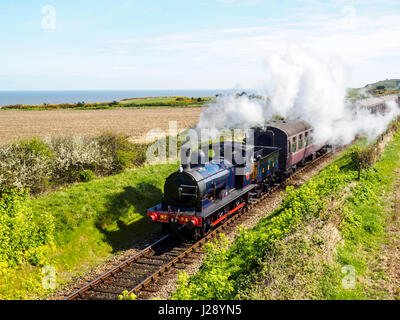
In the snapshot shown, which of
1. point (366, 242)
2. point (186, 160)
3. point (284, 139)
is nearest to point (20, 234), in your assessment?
point (186, 160)

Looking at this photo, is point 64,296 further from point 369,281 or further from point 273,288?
point 369,281

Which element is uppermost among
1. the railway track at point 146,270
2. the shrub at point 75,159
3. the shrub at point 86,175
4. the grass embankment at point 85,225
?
the shrub at point 75,159

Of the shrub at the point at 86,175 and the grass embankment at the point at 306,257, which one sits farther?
the shrub at the point at 86,175

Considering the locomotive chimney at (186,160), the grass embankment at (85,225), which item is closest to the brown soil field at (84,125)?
the grass embankment at (85,225)

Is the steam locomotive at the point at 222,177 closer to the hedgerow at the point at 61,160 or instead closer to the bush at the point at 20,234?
the bush at the point at 20,234

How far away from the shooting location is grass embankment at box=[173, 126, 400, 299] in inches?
290

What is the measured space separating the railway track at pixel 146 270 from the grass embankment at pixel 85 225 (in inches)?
55.9

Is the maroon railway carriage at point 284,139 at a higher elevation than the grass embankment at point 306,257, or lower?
higher

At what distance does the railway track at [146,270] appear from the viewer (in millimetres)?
10086

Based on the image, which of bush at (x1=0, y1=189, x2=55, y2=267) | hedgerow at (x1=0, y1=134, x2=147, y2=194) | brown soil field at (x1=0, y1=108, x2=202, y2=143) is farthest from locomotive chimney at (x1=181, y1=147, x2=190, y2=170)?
brown soil field at (x1=0, y1=108, x2=202, y2=143)

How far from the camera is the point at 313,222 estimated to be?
10250 mm

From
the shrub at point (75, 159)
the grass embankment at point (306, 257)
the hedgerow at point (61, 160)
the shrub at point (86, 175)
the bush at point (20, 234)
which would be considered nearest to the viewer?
the grass embankment at point (306, 257)

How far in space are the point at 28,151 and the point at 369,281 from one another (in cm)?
1489

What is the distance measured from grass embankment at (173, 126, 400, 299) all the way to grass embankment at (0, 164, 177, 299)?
5.10 meters
